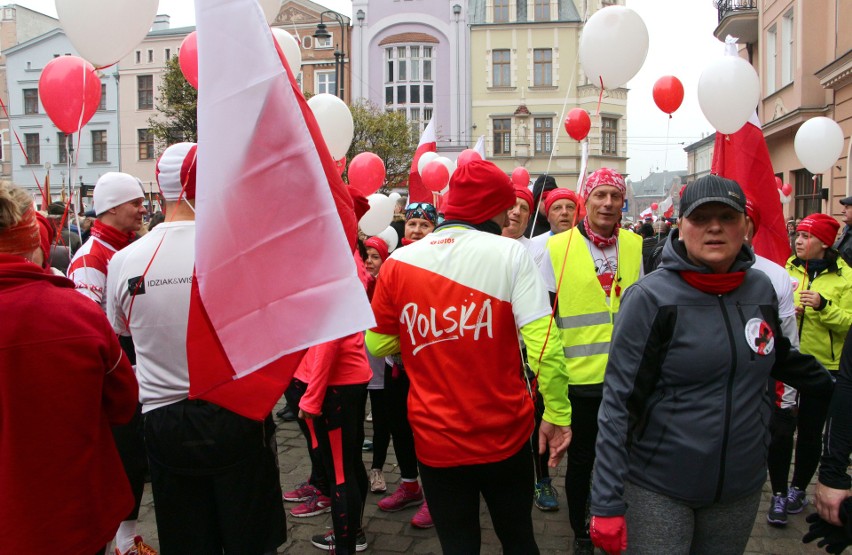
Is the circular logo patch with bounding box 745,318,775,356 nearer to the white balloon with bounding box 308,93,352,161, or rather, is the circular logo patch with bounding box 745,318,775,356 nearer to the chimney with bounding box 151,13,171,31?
the white balloon with bounding box 308,93,352,161

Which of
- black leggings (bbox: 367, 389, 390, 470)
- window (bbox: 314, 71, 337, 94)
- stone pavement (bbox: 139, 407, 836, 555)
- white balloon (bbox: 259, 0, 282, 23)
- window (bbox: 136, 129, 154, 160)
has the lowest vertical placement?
stone pavement (bbox: 139, 407, 836, 555)

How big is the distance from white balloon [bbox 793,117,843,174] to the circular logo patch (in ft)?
22.9

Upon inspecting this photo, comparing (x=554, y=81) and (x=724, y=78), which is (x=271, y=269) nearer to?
(x=724, y=78)

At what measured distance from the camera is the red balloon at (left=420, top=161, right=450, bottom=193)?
752cm

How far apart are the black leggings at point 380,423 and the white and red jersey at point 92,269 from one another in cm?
190

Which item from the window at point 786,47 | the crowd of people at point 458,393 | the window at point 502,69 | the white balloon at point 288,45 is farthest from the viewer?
the window at point 502,69

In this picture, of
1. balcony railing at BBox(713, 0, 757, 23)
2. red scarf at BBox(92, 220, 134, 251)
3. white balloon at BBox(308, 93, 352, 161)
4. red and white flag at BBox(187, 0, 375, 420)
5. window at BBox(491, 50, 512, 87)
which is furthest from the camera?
window at BBox(491, 50, 512, 87)

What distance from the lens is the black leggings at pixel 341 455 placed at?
12.0 ft

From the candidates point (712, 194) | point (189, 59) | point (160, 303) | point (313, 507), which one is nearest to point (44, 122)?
point (189, 59)

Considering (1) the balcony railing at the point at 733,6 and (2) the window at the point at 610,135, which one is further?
(2) the window at the point at 610,135

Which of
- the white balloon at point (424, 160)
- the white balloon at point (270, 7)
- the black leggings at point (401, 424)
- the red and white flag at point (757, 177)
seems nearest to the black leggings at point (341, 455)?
the black leggings at point (401, 424)

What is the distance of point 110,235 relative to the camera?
4.22 meters

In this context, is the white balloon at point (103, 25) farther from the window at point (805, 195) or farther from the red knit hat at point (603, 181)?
the window at point (805, 195)

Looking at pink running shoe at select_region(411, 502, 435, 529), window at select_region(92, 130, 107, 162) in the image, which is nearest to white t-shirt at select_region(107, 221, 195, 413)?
pink running shoe at select_region(411, 502, 435, 529)
